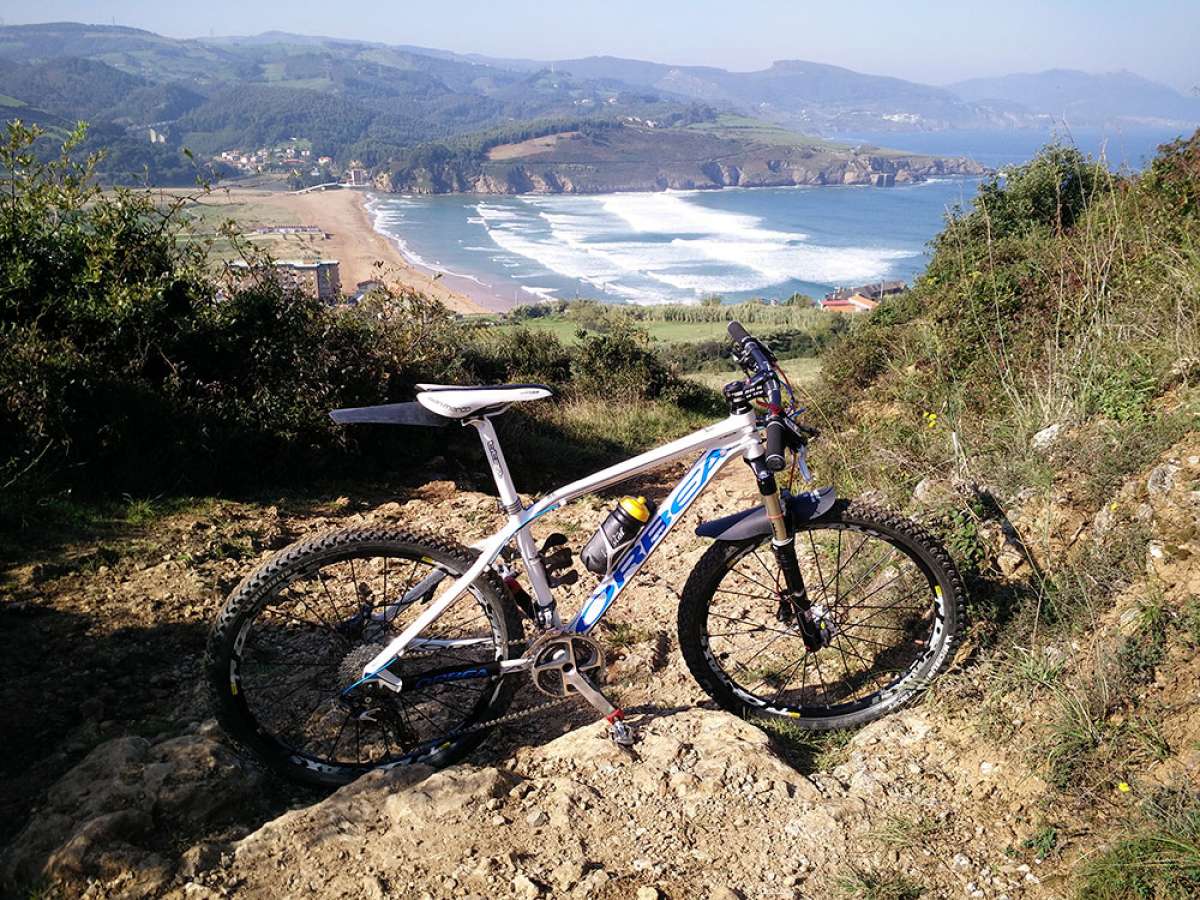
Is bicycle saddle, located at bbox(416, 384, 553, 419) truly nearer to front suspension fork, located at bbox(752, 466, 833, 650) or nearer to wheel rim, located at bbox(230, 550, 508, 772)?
wheel rim, located at bbox(230, 550, 508, 772)

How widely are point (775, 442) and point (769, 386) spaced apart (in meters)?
0.21

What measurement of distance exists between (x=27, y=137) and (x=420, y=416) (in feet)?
20.2

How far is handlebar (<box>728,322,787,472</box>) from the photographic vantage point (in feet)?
10.0

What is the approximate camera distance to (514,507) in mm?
3166

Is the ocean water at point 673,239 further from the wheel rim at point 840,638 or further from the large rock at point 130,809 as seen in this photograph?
the large rock at point 130,809

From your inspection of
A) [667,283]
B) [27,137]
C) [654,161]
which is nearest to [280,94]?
[654,161]

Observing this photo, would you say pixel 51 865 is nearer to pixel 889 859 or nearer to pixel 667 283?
pixel 889 859

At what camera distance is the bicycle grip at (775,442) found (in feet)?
10.0

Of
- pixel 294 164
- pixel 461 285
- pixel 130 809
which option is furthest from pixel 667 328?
pixel 294 164

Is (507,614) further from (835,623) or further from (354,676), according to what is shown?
(835,623)

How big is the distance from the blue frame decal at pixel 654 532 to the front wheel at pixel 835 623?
23 cm

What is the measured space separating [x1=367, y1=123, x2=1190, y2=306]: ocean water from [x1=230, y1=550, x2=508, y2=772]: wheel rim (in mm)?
34059

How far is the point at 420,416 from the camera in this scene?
3.11 m

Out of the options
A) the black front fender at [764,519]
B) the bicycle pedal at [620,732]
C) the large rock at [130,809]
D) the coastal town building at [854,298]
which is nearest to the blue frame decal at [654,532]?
the black front fender at [764,519]
